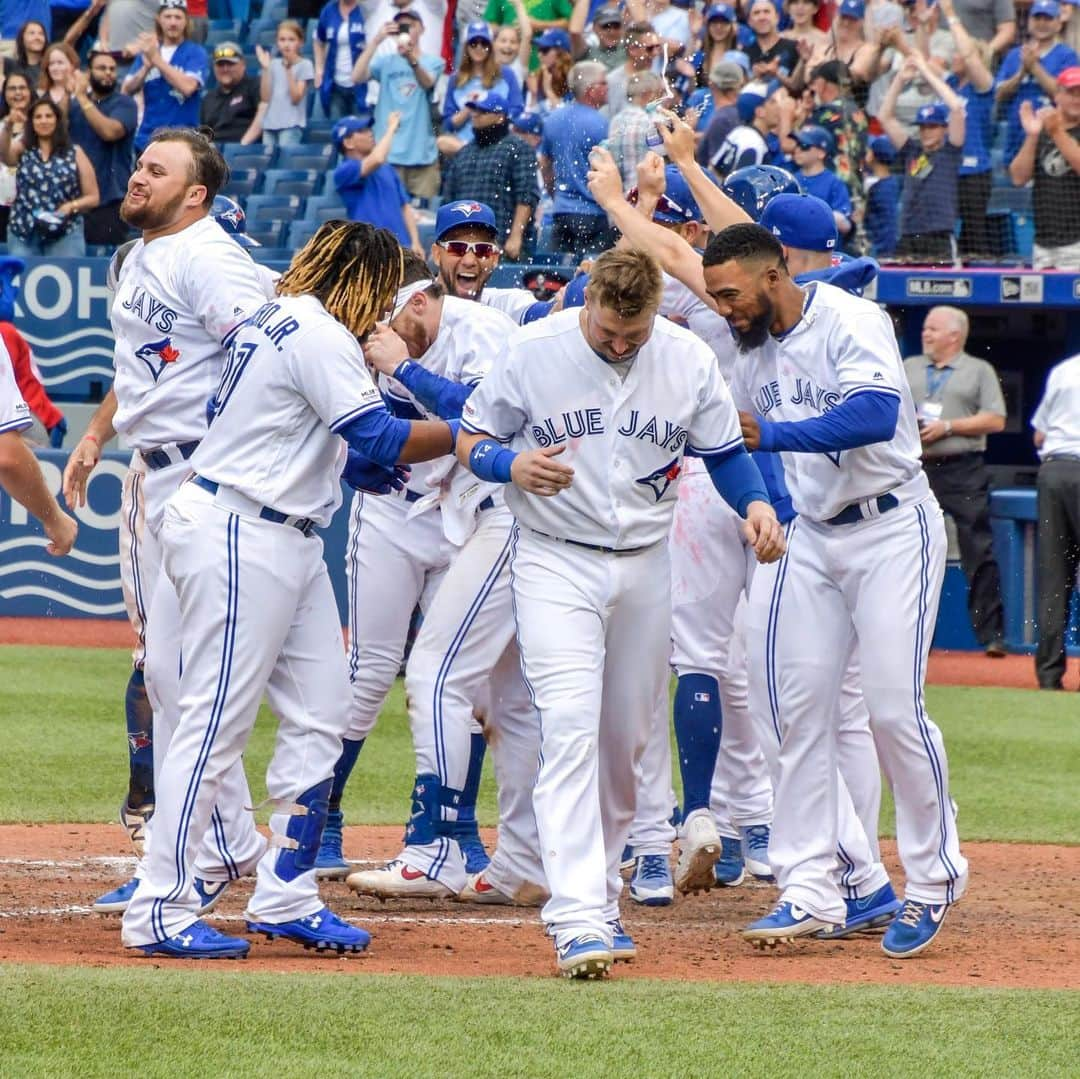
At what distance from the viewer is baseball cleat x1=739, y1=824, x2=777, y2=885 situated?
6699mm

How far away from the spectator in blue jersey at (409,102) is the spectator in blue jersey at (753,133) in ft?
8.94

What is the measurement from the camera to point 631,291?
16.0 feet

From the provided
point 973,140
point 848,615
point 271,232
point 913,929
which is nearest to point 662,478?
point 848,615

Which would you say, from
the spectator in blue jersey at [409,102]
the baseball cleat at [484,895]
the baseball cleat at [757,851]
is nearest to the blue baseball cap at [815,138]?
the spectator in blue jersey at [409,102]

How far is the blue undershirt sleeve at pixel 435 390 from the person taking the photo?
564 cm

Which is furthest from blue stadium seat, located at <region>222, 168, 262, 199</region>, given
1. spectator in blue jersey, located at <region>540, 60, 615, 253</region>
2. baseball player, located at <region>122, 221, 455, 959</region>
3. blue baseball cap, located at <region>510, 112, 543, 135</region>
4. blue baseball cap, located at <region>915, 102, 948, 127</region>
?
baseball player, located at <region>122, 221, 455, 959</region>

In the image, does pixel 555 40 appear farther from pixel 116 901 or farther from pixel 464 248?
pixel 116 901

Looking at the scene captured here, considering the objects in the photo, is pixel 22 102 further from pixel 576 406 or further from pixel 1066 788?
pixel 576 406

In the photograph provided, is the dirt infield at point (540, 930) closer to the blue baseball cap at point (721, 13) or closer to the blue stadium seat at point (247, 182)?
the blue baseball cap at point (721, 13)

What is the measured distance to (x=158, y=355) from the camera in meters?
5.73

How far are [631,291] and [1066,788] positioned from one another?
4947 millimetres

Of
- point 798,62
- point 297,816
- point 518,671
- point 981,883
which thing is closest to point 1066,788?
point 981,883

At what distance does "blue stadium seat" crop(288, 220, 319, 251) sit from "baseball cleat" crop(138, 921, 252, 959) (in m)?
11.6

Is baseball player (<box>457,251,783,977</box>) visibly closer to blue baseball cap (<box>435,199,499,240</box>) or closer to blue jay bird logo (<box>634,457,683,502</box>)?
blue jay bird logo (<box>634,457,683,502</box>)
